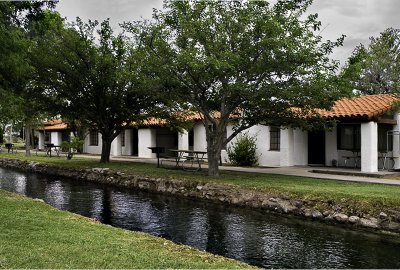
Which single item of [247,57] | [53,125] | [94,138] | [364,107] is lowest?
[94,138]

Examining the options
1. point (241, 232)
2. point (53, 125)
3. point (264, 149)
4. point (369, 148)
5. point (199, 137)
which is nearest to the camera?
point (241, 232)

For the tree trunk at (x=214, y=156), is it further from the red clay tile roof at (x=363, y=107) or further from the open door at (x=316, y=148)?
the open door at (x=316, y=148)

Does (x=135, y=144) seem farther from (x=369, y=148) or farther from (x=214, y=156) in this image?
(x=369, y=148)

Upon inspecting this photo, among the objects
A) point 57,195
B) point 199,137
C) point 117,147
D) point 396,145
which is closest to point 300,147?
point 396,145

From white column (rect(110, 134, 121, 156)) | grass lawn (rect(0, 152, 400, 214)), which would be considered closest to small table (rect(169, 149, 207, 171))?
grass lawn (rect(0, 152, 400, 214))

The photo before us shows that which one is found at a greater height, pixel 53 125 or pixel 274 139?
pixel 53 125

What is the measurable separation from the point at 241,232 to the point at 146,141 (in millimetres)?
20332

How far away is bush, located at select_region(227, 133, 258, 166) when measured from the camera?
→ 71.1 ft

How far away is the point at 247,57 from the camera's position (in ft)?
46.3

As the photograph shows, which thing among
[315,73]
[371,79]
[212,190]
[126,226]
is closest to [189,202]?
[212,190]

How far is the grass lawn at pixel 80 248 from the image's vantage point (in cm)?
538

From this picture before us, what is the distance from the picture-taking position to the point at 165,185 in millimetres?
15812

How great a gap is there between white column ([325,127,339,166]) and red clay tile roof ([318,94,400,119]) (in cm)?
150

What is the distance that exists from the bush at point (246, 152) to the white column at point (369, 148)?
640 cm
